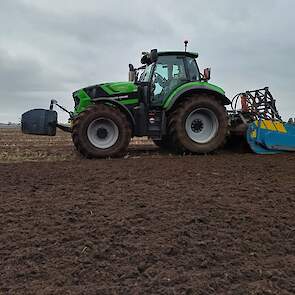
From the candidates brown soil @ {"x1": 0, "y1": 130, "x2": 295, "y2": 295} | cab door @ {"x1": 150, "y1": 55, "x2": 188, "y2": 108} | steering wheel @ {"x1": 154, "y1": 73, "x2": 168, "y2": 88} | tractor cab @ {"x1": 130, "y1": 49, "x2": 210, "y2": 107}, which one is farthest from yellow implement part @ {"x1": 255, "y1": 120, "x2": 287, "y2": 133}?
brown soil @ {"x1": 0, "y1": 130, "x2": 295, "y2": 295}

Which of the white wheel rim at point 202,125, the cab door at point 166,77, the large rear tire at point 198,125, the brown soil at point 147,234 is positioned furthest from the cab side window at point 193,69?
the brown soil at point 147,234

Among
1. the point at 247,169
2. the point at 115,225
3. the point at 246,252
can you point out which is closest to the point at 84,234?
the point at 115,225

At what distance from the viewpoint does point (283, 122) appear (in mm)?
11055

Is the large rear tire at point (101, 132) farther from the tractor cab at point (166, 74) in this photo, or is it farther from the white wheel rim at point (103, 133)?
the tractor cab at point (166, 74)

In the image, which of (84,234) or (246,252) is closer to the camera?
(246,252)

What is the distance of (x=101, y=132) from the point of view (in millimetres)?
10047

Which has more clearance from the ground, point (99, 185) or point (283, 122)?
point (283, 122)

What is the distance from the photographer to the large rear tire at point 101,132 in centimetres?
980

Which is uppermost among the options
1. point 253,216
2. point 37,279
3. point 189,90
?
point 189,90

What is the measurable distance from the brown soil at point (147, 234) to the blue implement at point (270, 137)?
357 cm

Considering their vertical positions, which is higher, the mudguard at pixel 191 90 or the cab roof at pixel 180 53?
the cab roof at pixel 180 53

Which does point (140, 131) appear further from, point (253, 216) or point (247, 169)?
point (253, 216)

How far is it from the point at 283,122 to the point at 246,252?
7.66 m

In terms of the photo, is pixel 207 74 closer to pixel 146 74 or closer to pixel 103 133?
pixel 146 74
